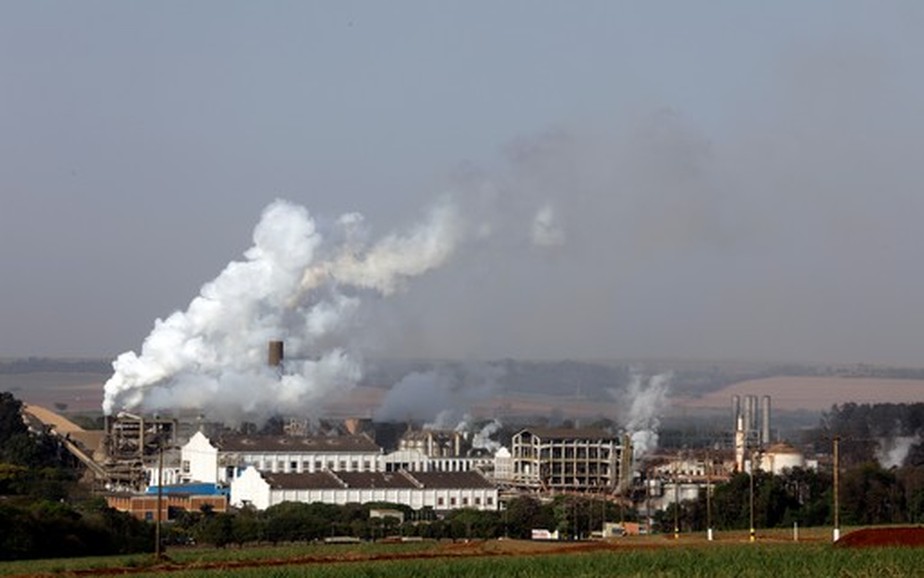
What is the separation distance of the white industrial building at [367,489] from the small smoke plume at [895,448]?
106 feet

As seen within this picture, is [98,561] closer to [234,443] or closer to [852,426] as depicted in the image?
[234,443]

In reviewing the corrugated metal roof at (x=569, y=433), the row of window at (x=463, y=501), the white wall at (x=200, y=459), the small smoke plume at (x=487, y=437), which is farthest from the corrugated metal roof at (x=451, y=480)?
the small smoke plume at (x=487, y=437)

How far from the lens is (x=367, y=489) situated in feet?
347

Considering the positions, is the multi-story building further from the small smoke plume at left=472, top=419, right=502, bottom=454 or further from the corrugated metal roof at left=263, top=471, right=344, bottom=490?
the corrugated metal roof at left=263, top=471, right=344, bottom=490

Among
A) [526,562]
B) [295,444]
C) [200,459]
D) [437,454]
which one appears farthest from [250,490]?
[526,562]

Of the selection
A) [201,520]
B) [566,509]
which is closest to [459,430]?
[566,509]

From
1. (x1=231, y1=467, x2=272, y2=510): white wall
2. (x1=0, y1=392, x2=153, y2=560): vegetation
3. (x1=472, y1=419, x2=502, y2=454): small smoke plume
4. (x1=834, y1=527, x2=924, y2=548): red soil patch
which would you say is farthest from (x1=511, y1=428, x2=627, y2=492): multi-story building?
(x1=834, y1=527, x2=924, y2=548): red soil patch

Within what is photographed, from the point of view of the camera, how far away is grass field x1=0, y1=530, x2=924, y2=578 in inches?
1419

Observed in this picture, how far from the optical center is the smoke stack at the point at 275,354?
13162cm

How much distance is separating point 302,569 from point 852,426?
11056 centimetres

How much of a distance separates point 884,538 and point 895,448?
290 ft

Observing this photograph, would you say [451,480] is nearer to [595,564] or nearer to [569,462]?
[569,462]

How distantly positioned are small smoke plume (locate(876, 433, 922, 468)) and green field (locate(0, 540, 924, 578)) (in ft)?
259

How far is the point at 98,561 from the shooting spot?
168 feet
